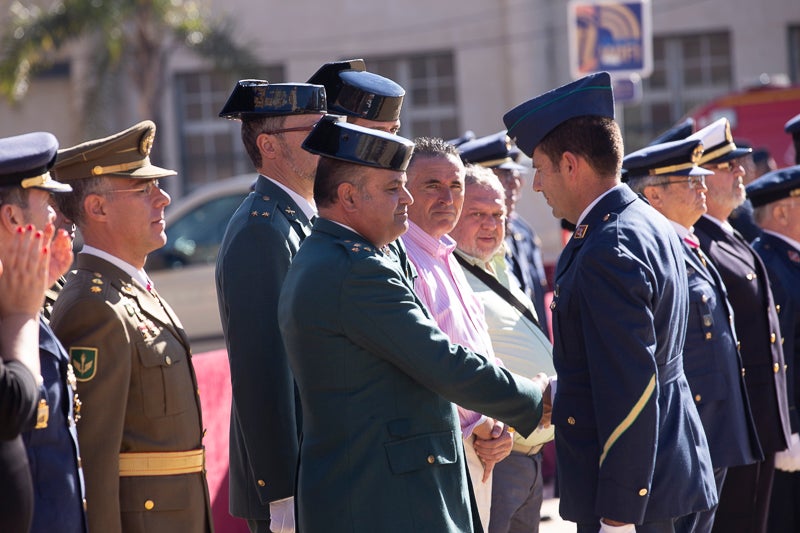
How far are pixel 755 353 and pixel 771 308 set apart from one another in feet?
0.77

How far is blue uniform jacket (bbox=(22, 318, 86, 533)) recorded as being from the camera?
3.02 metres

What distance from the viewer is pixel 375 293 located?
10.3 feet

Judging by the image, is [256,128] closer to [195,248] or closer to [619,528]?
[619,528]

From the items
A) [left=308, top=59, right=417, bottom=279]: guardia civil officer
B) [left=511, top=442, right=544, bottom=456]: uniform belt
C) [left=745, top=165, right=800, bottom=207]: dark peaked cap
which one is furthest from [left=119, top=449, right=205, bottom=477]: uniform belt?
[left=745, top=165, right=800, bottom=207]: dark peaked cap

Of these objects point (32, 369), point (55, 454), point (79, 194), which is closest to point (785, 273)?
point (79, 194)

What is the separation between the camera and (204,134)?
880 inches

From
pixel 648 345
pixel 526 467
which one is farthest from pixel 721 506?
pixel 648 345

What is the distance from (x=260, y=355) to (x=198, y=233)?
319 inches

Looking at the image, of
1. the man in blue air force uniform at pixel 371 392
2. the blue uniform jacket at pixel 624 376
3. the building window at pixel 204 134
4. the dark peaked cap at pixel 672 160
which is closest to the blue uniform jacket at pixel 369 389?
the man in blue air force uniform at pixel 371 392

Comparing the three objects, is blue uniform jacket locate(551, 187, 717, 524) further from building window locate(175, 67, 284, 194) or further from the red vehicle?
building window locate(175, 67, 284, 194)

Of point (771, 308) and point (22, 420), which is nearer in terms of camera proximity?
point (22, 420)

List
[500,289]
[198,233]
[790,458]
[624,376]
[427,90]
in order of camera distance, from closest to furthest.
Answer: [624,376] < [500,289] < [790,458] < [198,233] < [427,90]

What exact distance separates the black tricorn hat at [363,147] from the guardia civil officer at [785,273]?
2902 millimetres

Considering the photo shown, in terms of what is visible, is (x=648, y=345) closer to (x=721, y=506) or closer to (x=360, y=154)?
(x=360, y=154)
